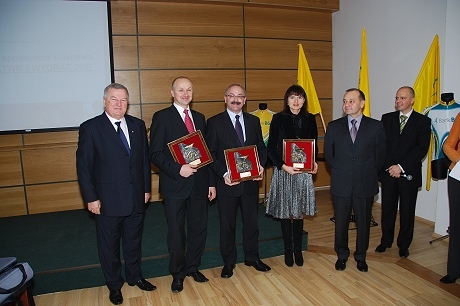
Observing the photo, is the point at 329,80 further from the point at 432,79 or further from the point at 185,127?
the point at 185,127

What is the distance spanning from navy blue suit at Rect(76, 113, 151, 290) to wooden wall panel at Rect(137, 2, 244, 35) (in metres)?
2.71

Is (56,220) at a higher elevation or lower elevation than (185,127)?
lower

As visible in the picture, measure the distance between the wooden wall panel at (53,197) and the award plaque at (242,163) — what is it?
110 inches

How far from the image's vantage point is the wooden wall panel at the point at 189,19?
5.00 m

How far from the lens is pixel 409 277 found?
3.05 meters

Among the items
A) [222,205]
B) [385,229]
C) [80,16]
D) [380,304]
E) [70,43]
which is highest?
[80,16]

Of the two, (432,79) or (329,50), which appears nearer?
(432,79)

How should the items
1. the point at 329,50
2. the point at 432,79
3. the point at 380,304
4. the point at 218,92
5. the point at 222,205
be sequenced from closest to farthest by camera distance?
1. the point at 380,304
2. the point at 222,205
3. the point at 432,79
4. the point at 218,92
5. the point at 329,50

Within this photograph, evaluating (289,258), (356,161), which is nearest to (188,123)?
(356,161)

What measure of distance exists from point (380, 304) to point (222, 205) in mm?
1402

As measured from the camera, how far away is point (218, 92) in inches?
214

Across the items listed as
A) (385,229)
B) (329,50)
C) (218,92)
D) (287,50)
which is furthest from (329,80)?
(385,229)

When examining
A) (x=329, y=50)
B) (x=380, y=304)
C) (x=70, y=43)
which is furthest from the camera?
(x=329, y=50)

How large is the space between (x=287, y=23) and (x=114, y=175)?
4.18m
